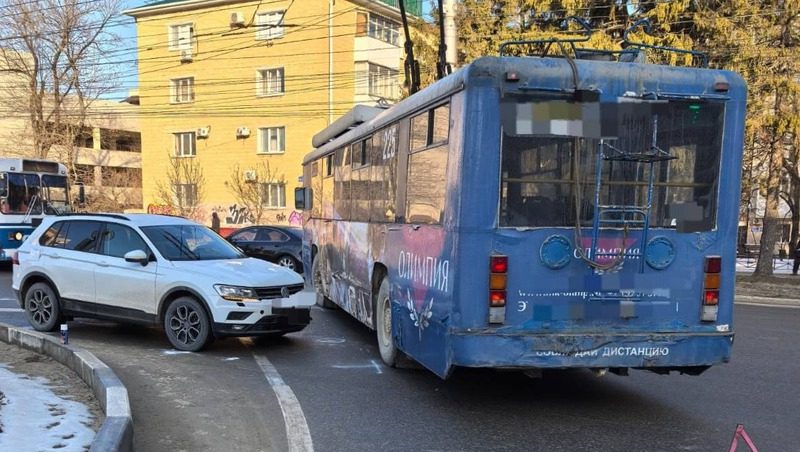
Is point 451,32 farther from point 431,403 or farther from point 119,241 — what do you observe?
point 431,403

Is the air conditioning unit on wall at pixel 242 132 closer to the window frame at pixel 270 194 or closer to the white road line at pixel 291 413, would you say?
the window frame at pixel 270 194

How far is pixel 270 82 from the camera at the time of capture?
35.7m

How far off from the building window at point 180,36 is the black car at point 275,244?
24.2 m

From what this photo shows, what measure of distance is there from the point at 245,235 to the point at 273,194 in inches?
707

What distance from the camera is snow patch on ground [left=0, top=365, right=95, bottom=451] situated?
13.9 feet

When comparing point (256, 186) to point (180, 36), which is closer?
point (256, 186)

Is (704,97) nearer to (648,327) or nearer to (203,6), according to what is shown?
(648,327)

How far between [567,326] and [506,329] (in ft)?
1.66

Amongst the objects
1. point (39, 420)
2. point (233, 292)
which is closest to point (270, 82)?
point (233, 292)

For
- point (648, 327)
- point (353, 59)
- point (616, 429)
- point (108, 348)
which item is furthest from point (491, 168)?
point (353, 59)

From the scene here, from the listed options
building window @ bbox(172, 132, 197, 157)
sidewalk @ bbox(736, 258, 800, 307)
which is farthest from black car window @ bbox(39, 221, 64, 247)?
building window @ bbox(172, 132, 197, 157)

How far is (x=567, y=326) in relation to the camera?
5117 mm

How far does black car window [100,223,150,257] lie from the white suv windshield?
15 centimetres

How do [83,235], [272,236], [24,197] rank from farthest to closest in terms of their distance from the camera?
[24,197] < [272,236] < [83,235]
